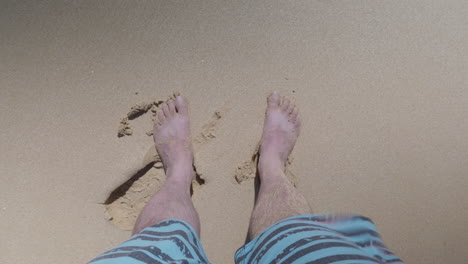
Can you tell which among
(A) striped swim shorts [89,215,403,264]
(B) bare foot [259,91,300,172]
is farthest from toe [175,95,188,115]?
(A) striped swim shorts [89,215,403,264]

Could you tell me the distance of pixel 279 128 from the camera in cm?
130

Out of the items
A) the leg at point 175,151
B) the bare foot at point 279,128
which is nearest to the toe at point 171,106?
the leg at point 175,151

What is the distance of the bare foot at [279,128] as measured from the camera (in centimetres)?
129

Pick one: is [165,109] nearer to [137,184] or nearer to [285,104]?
[137,184]

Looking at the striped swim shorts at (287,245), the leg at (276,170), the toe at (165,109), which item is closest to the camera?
the striped swim shorts at (287,245)

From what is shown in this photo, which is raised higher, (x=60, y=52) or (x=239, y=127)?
(x=60, y=52)

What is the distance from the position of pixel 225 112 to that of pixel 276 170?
0.29 metres

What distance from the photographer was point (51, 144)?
4.17 feet

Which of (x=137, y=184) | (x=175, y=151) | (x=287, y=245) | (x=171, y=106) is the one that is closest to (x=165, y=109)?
(x=171, y=106)

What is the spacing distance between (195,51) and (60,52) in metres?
0.50

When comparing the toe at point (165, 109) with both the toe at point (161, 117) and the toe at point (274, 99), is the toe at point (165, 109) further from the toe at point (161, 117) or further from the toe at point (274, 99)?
the toe at point (274, 99)

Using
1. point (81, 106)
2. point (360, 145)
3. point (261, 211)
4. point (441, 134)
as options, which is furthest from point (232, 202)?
point (441, 134)

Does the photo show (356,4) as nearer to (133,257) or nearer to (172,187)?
(172,187)

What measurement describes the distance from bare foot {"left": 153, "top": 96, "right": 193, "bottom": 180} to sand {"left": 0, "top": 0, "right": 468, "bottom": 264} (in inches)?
1.5
